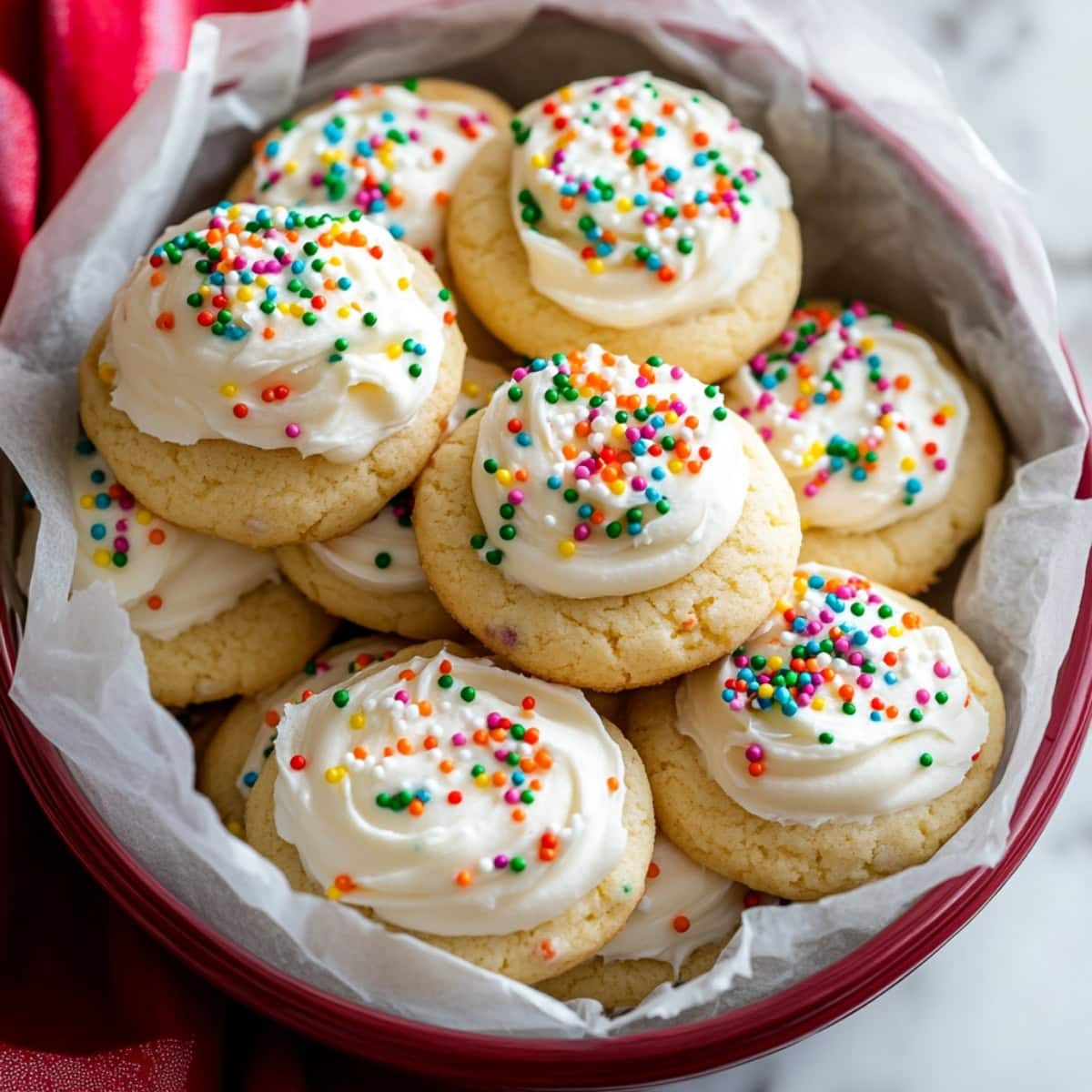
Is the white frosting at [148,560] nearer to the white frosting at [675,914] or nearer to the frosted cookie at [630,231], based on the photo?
the frosted cookie at [630,231]

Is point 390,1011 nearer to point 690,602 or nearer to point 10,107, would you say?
point 690,602

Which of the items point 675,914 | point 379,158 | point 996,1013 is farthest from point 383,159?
point 996,1013

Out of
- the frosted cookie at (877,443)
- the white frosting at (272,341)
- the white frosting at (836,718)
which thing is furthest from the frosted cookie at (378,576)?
the frosted cookie at (877,443)

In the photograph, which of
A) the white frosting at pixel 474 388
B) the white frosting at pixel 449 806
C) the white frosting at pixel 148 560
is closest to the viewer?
the white frosting at pixel 449 806

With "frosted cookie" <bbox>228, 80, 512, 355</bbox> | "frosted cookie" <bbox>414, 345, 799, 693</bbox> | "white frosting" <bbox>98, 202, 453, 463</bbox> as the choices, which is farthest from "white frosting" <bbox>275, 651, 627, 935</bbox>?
"frosted cookie" <bbox>228, 80, 512, 355</bbox>

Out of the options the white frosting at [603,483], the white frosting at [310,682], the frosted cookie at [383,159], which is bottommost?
the white frosting at [310,682]

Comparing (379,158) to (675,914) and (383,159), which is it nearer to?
(383,159)

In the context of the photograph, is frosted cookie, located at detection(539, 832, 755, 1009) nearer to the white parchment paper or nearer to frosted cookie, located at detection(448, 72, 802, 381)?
the white parchment paper
